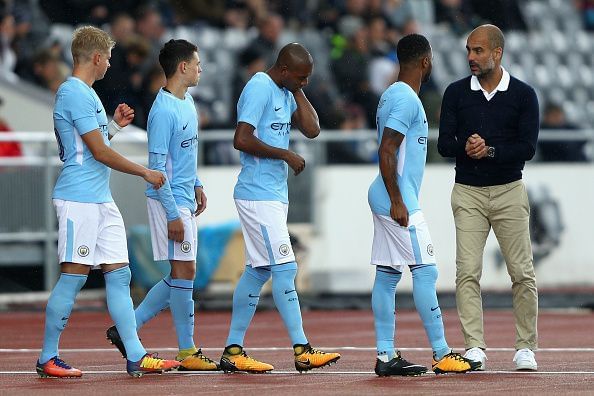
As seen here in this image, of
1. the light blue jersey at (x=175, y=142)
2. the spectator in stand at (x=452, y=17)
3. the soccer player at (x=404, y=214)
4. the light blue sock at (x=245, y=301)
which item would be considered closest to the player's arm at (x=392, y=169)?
the soccer player at (x=404, y=214)

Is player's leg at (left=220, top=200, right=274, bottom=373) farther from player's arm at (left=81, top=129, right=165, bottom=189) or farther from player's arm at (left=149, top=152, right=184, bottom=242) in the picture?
player's arm at (left=81, top=129, right=165, bottom=189)

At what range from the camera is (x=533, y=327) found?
10258mm

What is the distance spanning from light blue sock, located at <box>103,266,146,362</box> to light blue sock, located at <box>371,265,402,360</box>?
150cm

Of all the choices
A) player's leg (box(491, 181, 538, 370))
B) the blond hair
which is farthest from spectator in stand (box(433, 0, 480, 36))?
the blond hair

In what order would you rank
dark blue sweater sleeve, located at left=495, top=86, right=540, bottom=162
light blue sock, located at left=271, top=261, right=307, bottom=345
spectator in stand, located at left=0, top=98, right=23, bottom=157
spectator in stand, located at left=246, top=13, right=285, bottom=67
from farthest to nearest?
1. spectator in stand, located at left=246, top=13, right=285, bottom=67
2. spectator in stand, located at left=0, top=98, right=23, bottom=157
3. dark blue sweater sleeve, located at left=495, top=86, right=540, bottom=162
4. light blue sock, located at left=271, top=261, right=307, bottom=345

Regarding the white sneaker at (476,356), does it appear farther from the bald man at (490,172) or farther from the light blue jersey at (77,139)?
the light blue jersey at (77,139)

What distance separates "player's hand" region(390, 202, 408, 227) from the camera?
9.69 m

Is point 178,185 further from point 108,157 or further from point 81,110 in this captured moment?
point 81,110

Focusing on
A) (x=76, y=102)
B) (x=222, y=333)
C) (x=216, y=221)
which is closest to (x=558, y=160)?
(x=216, y=221)

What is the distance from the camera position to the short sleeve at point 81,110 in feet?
31.4

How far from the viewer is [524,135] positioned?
10.1 metres

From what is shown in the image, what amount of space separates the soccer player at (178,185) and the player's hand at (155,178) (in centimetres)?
35

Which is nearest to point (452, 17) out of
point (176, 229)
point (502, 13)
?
point (502, 13)

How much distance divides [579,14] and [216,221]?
13.3 m
